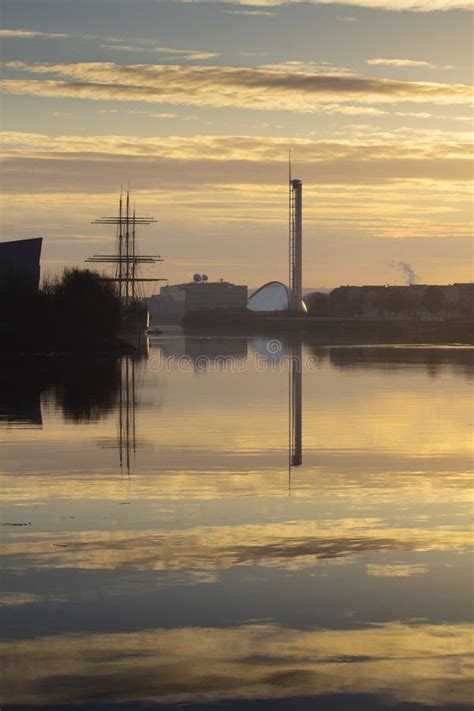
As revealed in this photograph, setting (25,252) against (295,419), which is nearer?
(295,419)

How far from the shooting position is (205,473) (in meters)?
21.0

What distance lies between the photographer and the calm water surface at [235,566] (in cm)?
913

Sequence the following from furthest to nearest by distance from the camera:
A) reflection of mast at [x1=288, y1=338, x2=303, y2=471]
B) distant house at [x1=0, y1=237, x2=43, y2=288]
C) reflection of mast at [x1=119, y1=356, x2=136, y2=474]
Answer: distant house at [x1=0, y1=237, x2=43, y2=288], reflection of mast at [x1=119, y1=356, x2=136, y2=474], reflection of mast at [x1=288, y1=338, x2=303, y2=471]

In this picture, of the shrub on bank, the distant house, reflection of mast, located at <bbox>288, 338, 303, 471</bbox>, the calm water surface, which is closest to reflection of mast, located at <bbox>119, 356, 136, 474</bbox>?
the calm water surface

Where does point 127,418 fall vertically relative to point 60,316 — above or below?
below

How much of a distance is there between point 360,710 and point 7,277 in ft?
288

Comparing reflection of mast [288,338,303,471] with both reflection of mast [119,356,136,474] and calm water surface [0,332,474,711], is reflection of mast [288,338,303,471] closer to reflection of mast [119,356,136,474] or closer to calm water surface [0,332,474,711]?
calm water surface [0,332,474,711]

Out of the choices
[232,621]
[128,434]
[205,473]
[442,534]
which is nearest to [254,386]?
[128,434]

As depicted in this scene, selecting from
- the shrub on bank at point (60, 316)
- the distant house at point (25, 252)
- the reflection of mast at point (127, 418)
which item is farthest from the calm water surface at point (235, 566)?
the distant house at point (25, 252)

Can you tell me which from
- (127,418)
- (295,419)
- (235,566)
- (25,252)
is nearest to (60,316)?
(25,252)

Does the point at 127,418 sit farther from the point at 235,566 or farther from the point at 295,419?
the point at 235,566

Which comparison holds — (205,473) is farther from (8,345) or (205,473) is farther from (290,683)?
(8,345)

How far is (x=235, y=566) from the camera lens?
1303 cm

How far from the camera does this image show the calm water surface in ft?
30.0
